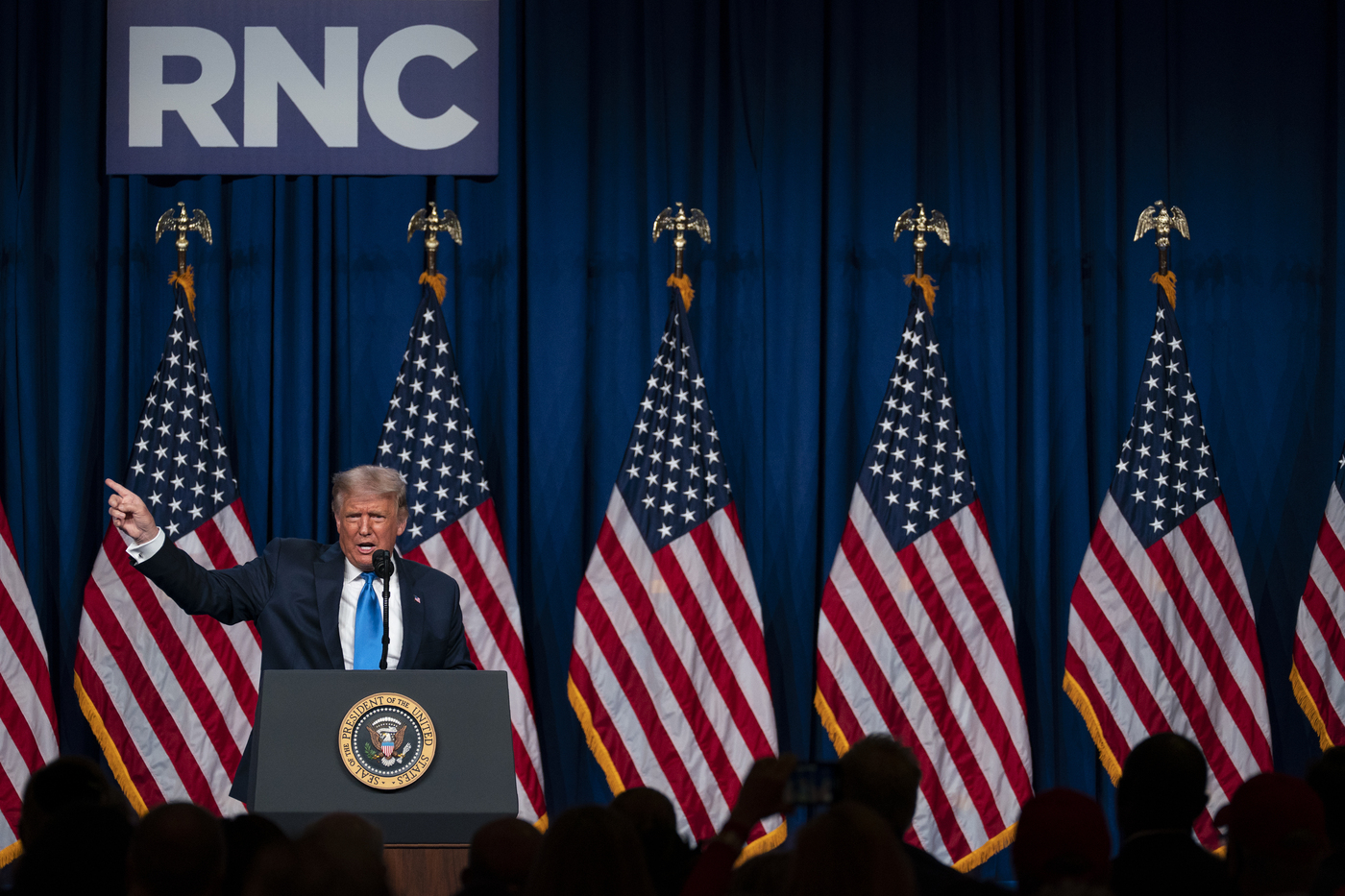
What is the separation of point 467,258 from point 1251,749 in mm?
4402

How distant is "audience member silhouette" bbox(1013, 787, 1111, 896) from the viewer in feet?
7.77

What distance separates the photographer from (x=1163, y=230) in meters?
7.40

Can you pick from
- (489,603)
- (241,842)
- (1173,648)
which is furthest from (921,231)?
(241,842)

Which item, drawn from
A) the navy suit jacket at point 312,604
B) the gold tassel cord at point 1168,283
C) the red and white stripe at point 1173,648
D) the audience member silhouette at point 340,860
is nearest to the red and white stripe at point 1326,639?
the red and white stripe at point 1173,648

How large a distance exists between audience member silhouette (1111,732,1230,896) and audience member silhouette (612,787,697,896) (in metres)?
0.76

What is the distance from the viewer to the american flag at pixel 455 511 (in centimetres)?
696

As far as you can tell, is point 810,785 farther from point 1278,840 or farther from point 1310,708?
point 1310,708

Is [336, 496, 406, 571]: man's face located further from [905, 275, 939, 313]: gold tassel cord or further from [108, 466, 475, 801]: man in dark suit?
[905, 275, 939, 313]: gold tassel cord

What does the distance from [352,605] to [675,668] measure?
8.09ft

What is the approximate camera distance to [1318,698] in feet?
23.1

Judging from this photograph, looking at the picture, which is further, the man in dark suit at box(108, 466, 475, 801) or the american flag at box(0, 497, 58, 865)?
the american flag at box(0, 497, 58, 865)

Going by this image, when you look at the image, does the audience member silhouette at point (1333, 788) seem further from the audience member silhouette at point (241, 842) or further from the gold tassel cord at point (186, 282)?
the gold tassel cord at point (186, 282)

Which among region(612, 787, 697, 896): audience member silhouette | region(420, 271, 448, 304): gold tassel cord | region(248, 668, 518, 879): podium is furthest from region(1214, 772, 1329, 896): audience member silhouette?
region(420, 271, 448, 304): gold tassel cord

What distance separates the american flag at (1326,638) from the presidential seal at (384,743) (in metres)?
4.83
